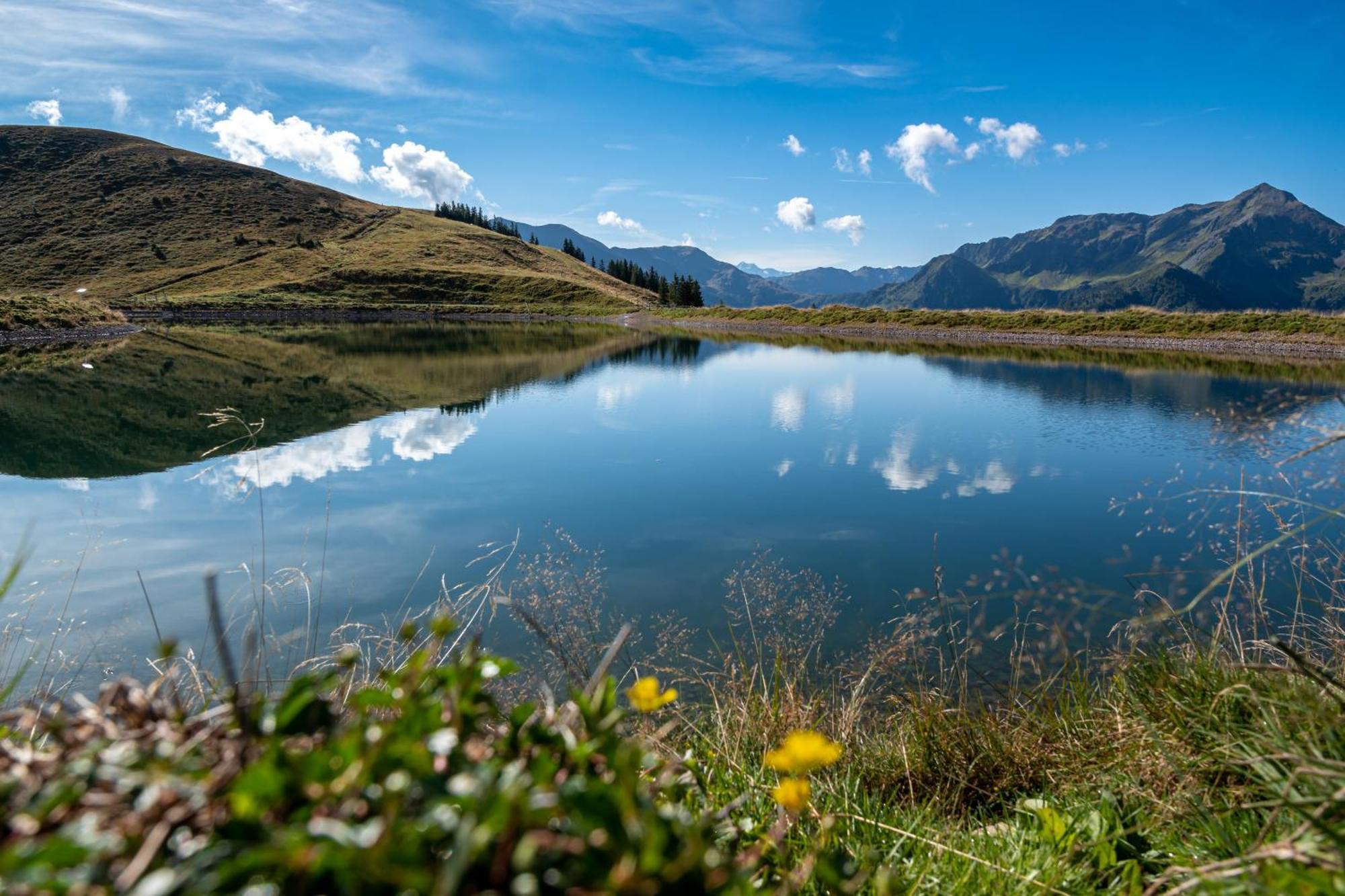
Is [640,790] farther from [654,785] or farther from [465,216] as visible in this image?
[465,216]

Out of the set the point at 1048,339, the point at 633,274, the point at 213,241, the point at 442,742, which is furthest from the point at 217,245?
the point at 442,742

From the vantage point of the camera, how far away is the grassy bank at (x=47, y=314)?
42969 millimetres

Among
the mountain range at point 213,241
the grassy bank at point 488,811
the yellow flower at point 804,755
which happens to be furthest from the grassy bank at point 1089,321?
the yellow flower at point 804,755

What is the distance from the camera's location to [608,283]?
142000mm

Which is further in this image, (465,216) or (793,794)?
(465,216)

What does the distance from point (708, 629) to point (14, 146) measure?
608ft

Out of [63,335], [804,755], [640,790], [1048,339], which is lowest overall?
[640,790]

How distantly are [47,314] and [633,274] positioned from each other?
11642cm

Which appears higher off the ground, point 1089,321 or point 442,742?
point 1089,321

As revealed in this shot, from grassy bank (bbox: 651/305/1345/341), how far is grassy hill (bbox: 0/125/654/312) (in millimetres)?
42424

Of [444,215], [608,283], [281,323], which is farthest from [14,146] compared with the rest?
[608,283]

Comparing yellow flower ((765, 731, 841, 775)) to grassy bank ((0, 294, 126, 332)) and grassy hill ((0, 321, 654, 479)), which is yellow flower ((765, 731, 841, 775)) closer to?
grassy hill ((0, 321, 654, 479))

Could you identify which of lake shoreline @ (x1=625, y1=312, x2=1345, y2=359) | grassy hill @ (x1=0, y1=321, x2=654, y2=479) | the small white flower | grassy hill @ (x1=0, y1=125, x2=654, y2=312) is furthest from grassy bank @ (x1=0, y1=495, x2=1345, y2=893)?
grassy hill @ (x1=0, y1=125, x2=654, y2=312)

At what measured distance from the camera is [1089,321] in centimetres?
5831
